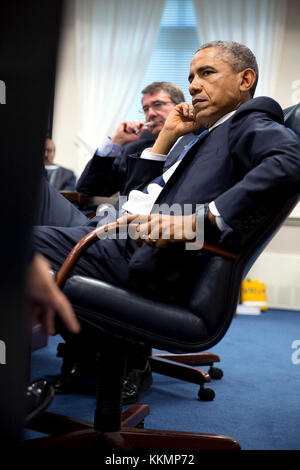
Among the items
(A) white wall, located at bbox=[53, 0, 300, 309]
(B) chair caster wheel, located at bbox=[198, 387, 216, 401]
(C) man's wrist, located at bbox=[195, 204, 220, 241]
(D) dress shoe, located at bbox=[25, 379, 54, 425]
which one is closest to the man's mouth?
(C) man's wrist, located at bbox=[195, 204, 220, 241]

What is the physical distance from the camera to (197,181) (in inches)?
53.4

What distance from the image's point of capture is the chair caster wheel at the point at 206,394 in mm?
2016

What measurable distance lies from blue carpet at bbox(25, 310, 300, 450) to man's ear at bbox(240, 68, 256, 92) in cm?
108

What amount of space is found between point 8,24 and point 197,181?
3.40ft

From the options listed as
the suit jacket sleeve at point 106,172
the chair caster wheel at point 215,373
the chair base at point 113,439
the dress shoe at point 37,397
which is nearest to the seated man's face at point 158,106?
the suit jacket sleeve at point 106,172

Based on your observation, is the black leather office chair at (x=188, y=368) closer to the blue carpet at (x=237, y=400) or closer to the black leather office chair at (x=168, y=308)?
the blue carpet at (x=237, y=400)

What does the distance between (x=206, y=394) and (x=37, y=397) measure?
3.91 feet

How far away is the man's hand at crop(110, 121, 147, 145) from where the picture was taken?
7.95 ft

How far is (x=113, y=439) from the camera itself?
132 cm

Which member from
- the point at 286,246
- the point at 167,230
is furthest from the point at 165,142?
the point at 286,246

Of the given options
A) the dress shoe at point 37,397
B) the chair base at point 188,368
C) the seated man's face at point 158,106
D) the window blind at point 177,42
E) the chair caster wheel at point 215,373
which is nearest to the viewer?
the dress shoe at point 37,397
